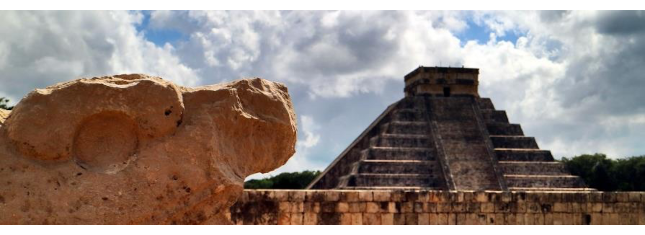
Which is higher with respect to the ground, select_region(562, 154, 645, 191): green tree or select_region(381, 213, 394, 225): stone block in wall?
select_region(562, 154, 645, 191): green tree

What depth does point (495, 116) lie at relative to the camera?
124 feet

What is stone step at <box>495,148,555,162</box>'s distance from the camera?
3291 cm

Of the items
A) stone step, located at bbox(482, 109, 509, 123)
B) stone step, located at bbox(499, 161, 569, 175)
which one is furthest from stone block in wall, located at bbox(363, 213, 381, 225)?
stone step, located at bbox(482, 109, 509, 123)

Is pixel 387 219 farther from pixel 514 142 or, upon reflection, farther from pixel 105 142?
pixel 514 142

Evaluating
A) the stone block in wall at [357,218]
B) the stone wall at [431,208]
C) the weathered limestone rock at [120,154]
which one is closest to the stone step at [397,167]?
the stone wall at [431,208]

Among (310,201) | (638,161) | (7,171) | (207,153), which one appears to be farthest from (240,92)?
(638,161)

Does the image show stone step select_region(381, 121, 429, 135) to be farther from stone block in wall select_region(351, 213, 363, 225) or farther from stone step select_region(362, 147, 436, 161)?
stone block in wall select_region(351, 213, 363, 225)

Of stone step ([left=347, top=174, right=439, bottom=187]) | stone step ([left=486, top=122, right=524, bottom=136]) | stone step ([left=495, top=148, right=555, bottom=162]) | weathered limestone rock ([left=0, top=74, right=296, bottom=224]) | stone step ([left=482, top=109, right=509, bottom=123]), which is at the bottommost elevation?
weathered limestone rock ([left=0, top=74, right=296, bottom=224])

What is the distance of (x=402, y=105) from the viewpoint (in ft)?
120

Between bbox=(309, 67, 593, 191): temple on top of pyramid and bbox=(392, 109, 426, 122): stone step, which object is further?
bbox=(392, 109, 426, 122): stone step

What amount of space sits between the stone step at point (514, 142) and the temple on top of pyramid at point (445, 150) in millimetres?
47

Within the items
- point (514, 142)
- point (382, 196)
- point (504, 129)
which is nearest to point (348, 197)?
point (382, 196)

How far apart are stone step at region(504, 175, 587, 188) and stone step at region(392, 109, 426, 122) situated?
566cm

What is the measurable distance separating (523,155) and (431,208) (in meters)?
23.1
